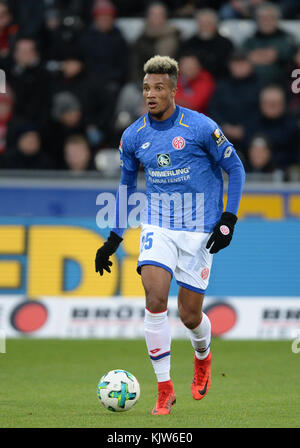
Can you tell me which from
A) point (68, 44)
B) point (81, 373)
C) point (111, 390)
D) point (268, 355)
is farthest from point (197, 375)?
point (68, 44)

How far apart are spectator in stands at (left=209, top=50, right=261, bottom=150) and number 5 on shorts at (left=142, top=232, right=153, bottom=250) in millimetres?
6840

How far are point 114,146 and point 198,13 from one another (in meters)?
2.68

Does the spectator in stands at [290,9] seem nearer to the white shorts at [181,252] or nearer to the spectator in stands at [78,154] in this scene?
the spectator in stands at [78,154]

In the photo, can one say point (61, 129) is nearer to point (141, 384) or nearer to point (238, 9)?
point (238, 9)

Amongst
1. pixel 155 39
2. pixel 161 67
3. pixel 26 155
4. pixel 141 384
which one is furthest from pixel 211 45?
pixel 161 67

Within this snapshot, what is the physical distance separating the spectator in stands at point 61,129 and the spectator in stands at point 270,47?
9.53 feet

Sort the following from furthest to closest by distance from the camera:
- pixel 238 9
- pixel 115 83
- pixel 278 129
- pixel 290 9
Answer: pixel 290 9, pixel 238 9, pixel 115 83, pixel 278 129

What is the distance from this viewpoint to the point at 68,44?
14.9 meters

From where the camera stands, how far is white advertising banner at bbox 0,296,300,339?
12.6 metres

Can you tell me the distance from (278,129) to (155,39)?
244 centimetres

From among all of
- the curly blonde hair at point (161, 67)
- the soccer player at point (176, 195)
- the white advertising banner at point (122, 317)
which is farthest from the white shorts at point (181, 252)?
the white advertising banner at point (122, 317)

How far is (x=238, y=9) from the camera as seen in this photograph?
53.4 feet

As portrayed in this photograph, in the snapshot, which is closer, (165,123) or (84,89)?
(165,123)

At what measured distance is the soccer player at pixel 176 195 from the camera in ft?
24.6
